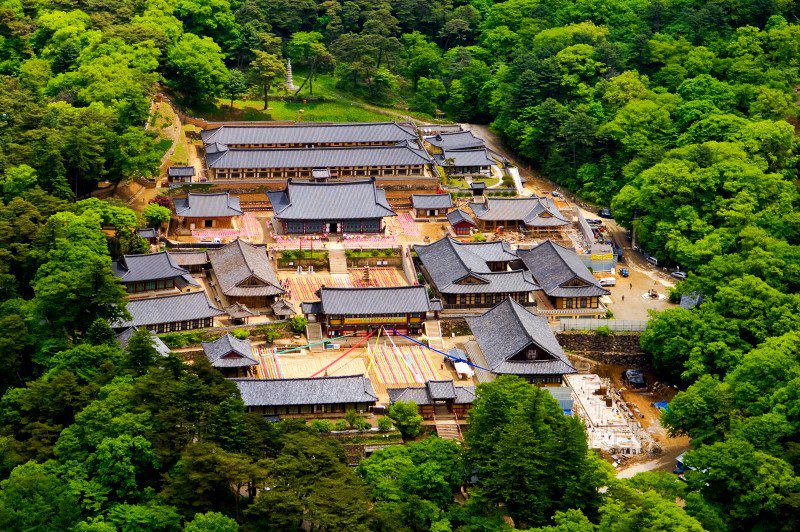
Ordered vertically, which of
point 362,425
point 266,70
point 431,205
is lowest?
point 431,205

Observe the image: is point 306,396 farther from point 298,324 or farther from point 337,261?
point 337,261

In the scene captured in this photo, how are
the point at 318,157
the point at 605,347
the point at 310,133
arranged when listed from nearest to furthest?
the point at 605,347 < the point at 318,157 < the point at 310,133

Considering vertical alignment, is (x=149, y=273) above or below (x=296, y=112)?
above

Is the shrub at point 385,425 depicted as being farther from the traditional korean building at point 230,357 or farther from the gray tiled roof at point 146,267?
the gray tiled roof at point 146,267

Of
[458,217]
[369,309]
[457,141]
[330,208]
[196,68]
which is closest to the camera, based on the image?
[369,309]

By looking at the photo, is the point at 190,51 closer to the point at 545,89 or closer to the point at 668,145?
the point at 545,89

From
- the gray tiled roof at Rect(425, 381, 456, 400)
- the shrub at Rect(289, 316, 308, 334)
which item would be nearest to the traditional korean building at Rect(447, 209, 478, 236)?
the shrub at Rect(289, 316, 308, 334)

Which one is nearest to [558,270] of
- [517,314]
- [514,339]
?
[517,314]
